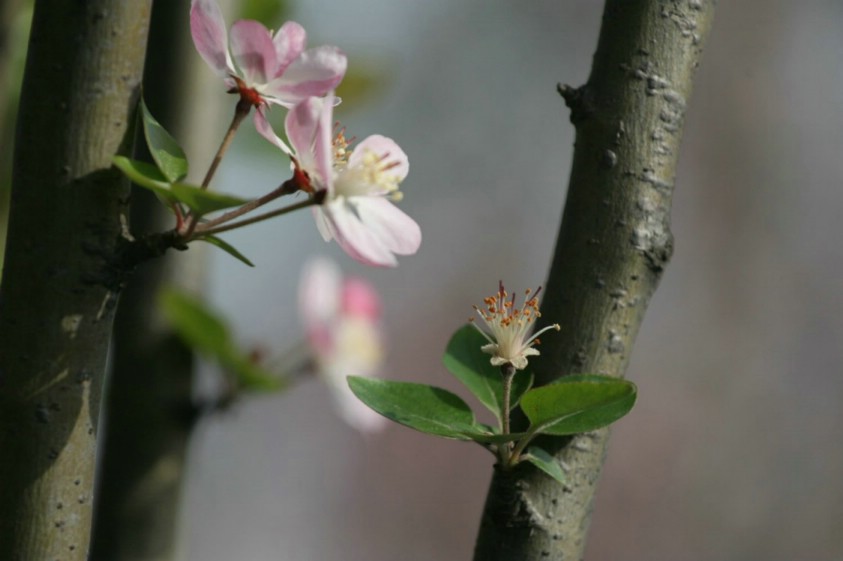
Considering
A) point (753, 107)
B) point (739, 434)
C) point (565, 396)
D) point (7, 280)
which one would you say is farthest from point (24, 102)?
point (753, 107)

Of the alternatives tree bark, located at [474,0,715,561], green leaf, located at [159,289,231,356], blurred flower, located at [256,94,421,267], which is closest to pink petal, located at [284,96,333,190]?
blurred flower, located at [256,94,421,267]

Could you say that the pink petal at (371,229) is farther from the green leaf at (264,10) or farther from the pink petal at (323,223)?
the green leaf at (264,10)

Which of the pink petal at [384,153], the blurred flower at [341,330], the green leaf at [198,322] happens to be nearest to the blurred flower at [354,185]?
the pink petal at [384,153]

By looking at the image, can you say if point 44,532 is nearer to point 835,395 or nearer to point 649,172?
point 649,172

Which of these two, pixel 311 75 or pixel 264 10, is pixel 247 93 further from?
pixel 264 10

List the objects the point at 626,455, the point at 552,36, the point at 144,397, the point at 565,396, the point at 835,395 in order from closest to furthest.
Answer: the point at 565,396
the point at 144,397
the point at 835,395
the point at 626,455
the point at 552,36

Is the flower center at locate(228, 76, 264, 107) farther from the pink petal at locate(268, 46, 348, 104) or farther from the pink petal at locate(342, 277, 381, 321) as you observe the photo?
the pink petal at locate(342, 277, 381, 321)
